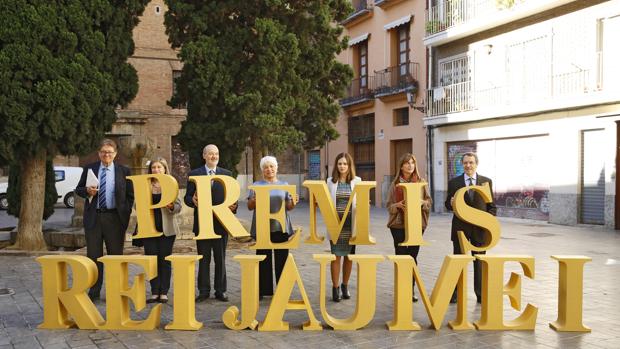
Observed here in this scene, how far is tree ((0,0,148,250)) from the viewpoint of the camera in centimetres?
938

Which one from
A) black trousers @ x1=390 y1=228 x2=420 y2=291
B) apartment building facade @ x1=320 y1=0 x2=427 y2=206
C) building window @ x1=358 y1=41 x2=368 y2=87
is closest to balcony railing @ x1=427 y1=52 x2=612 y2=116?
apartment building facade @ x1=320 y1=0 x2=427 y2=206

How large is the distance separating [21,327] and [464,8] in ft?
56.8

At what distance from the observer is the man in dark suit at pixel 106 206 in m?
6.20

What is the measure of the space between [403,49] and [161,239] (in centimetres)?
1817

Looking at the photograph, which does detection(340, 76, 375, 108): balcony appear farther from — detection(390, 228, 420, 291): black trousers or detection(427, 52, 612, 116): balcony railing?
detection(390, 228, 420, 291): black trousers

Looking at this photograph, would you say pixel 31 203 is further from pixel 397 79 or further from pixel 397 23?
pixel 397 23

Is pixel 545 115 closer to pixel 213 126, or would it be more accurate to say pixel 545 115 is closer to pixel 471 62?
pixel 471 62

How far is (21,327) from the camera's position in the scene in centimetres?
Result: 534

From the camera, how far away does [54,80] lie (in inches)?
379

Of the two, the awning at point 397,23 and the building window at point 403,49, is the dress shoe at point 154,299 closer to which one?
the building window at point 403,49

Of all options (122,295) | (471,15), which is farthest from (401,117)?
(122,295)

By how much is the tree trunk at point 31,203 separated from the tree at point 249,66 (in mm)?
4389

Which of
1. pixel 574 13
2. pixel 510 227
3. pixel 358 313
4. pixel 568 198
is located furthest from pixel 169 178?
pixel 574 13

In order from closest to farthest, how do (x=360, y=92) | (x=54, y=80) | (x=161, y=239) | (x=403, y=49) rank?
(x=161, y=239) < (x=54, y=80) < (x=403, y=49) < (x=360, y=92)
